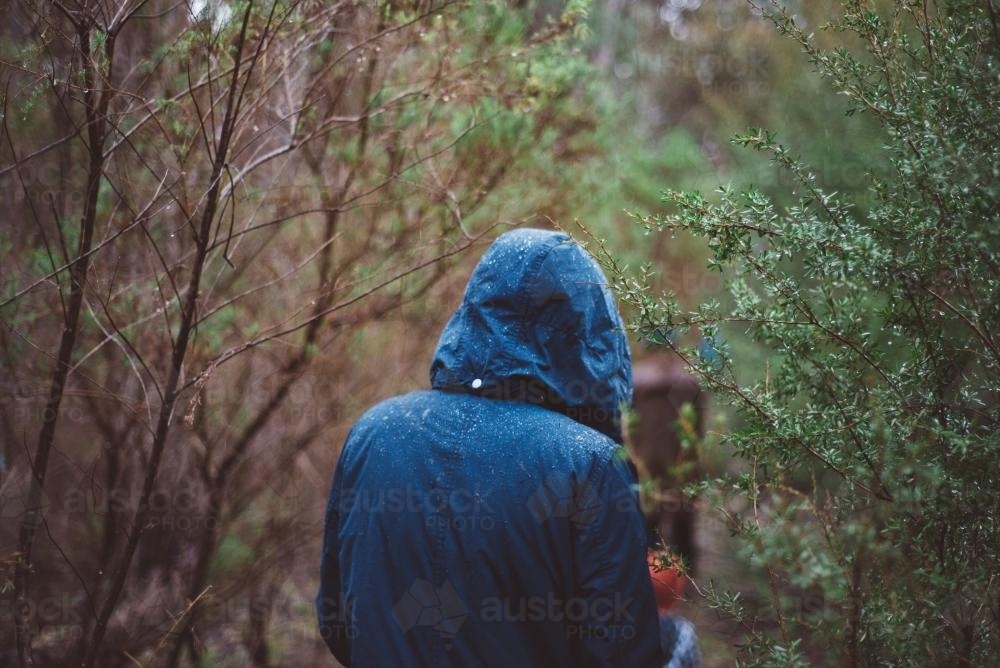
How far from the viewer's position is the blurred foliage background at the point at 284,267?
195 cm

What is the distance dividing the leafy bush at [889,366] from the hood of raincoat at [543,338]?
0.15 metres

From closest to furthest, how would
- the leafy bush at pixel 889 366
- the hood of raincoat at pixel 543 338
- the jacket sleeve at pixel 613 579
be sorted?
the leafy bush at pixel 889 366, the jacket sleeve at pixel 613 579, the hood of raincoat at pixel 543 338

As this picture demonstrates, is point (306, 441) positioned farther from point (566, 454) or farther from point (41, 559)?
point (566, 454)

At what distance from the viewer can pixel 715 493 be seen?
6.33 ft

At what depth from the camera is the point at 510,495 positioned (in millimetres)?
1955

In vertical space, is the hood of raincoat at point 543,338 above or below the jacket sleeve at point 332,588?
above

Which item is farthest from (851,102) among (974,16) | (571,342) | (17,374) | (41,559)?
(41,559)

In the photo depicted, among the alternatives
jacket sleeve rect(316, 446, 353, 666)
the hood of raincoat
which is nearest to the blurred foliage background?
the hood of raincoat

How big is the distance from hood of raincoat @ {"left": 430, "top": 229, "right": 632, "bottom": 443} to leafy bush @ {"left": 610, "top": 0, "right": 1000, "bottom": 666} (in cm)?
15

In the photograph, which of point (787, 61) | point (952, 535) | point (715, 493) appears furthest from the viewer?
point (787, 61)

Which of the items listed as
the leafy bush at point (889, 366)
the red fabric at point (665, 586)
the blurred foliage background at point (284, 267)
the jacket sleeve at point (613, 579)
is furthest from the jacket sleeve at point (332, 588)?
the leafy bush at point (889, 366)

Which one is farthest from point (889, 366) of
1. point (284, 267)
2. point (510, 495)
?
point (284, 267)

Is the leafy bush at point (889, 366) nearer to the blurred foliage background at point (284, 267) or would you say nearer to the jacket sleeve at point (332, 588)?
the blurred foliage background at point (284, 267)

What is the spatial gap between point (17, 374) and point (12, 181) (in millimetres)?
899
